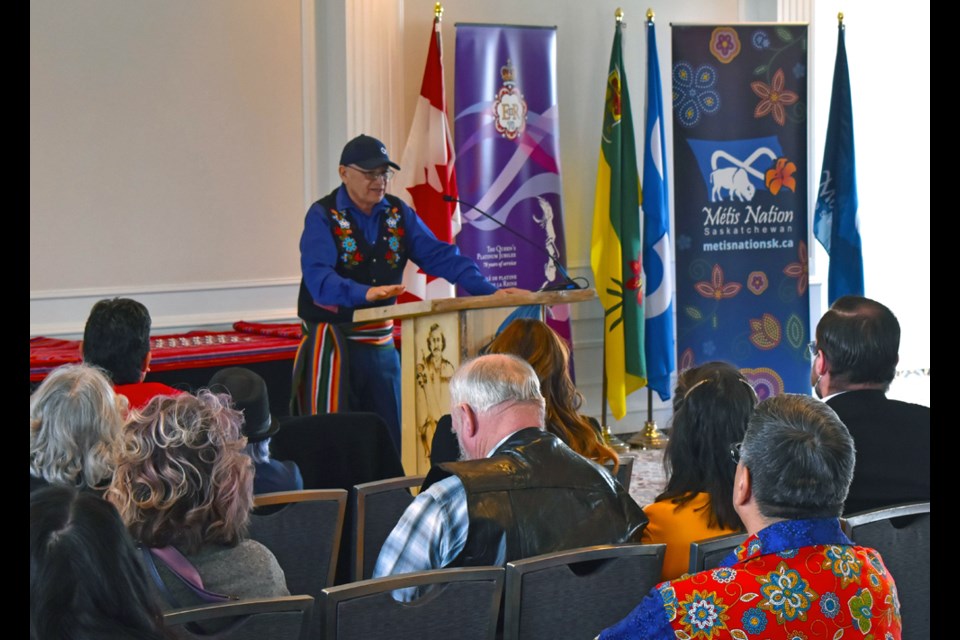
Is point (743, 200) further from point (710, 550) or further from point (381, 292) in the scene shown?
point (710, 550)

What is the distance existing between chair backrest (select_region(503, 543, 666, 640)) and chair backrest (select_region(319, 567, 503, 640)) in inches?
1.5

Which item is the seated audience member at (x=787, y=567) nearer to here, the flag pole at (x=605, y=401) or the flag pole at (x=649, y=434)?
the flag pole at (x=605, y=401)

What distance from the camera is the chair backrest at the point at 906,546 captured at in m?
2.21

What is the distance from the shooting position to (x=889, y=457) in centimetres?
253

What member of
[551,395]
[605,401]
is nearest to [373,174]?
[551,395]

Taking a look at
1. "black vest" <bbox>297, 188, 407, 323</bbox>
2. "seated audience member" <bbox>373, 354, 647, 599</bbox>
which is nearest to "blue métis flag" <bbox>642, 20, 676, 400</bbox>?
"black vest" <bbox>297, 188, 407, 323</bbox>

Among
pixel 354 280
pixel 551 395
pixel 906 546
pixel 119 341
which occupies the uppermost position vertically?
pixel 354 280

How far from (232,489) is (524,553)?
54cm

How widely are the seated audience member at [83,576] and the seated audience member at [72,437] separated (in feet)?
3.56

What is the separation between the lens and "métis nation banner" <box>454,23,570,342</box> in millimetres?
6074

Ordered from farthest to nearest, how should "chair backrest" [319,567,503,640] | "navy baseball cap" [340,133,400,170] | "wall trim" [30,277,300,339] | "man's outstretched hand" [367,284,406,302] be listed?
"wall trim" [30,277,300,339] < "navy baseball cap" [340,133,400,170] < "man's outstretched hand" [367,284,406,302] < "chair backrest" [319,567,503,640]

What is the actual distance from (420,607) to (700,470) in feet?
2.37

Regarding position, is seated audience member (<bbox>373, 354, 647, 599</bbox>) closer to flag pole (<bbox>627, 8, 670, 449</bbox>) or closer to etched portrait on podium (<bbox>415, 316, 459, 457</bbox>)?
etched portrait on podium (<bbox>415, 316, 459, 457</bbox>)
